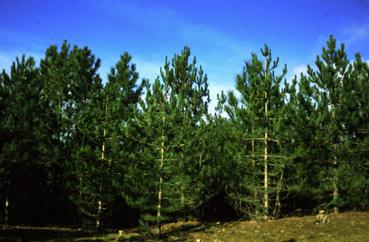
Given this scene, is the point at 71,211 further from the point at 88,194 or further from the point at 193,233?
the point at 193,233

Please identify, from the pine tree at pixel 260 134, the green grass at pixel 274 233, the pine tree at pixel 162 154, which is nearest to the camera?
the green grass at pixel 274 233

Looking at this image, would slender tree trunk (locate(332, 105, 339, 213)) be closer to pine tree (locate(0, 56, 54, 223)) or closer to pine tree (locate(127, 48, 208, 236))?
pine tree (locate(127, 48, 208, 236))

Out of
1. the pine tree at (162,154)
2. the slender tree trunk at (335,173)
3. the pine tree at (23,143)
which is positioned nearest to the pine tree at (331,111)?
the slender tree trunk at (335,173)

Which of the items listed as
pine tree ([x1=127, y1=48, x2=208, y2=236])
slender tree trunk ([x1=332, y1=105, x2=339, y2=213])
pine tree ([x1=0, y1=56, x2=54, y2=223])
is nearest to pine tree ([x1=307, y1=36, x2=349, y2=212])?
slender tree trunk ([x1=332, y1=105, x2=339, y2=213])

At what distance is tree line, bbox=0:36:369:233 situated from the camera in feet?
41.8

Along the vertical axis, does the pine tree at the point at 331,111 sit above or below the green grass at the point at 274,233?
above

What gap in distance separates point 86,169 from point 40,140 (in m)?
4.61

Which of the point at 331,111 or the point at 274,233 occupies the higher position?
the point at 331,111

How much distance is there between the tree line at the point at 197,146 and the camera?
1273 centimetres

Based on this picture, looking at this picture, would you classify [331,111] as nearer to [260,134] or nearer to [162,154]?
[260,134]

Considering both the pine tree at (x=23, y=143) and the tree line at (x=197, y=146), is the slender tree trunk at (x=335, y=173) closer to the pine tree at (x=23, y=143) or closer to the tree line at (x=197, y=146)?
the tree line at (x=197, y=146)

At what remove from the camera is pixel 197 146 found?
13727 mm

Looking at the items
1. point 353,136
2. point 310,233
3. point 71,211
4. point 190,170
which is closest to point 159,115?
point 190,170

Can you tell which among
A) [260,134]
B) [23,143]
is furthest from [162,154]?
[23,143]
